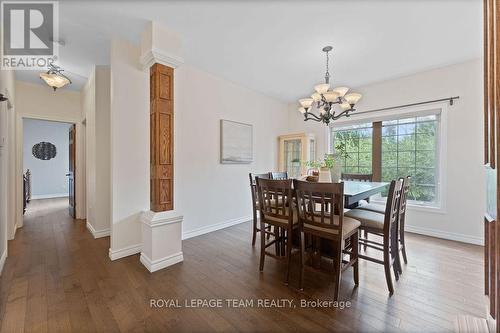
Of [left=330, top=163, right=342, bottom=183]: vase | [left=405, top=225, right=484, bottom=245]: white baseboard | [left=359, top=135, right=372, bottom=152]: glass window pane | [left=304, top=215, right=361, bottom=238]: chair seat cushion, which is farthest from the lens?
[left=359, top=135, right=372, bottom=152]: glass window pane

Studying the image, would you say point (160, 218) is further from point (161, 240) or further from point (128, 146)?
point (128, 146)

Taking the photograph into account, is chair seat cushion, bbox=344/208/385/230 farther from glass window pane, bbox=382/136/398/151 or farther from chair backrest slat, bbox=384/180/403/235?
glass window pane, bbox=382/136/398/151

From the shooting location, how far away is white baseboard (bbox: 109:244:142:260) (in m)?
2.48

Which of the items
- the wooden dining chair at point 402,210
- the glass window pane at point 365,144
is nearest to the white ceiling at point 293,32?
the glass window pane at point 365,144

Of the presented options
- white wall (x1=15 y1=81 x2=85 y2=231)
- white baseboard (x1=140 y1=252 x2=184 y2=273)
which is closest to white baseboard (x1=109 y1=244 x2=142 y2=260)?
white baseboard (x1=140 y1=252 x2=184 y2=273)

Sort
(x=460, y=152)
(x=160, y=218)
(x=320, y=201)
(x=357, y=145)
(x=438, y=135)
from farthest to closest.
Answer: (x=357, y=145), (x=438, y=135), (x=460, y=152), (x=160, y=218), (x=320, y=201)

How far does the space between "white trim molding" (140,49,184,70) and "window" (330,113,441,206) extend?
339 centimetres

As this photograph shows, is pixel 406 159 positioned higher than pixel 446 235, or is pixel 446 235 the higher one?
pixel 406 159

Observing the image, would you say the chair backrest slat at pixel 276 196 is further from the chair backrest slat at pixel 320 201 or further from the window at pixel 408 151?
the window at pixel 408 151

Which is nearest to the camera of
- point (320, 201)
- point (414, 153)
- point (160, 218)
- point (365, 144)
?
point (320, 201)

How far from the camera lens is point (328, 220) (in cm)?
191

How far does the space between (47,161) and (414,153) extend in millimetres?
9656


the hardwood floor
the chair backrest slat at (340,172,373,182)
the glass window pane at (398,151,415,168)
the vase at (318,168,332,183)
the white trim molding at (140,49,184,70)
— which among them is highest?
the white trim molding at (140,49,184,70)

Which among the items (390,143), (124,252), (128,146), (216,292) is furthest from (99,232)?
(390,143)
